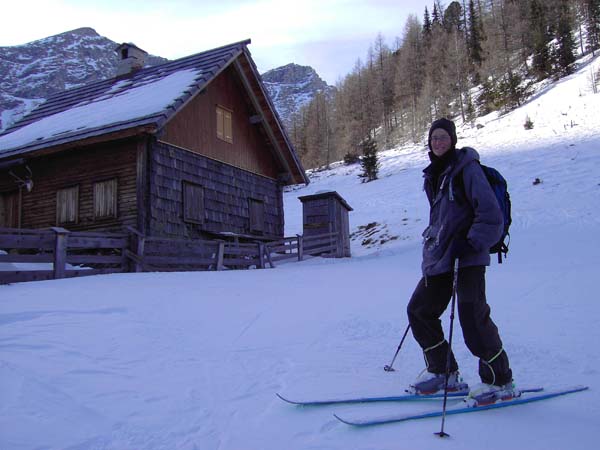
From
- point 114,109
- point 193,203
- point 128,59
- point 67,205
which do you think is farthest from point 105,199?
point 128,59

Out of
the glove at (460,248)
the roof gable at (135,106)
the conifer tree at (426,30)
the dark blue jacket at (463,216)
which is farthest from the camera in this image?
the conifer tree at (426,30)

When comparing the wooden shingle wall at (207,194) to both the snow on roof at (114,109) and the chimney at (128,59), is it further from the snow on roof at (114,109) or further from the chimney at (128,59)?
the chimney at (128,59)

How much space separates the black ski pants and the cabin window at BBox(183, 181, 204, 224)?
11.8 metres

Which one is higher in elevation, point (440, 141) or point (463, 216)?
point (440, 141)

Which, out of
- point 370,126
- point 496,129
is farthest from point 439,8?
point 496,129

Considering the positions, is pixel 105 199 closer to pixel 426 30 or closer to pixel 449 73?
pixel 449 73

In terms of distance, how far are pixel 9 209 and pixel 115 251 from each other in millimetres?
5437

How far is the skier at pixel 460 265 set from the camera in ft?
10.6

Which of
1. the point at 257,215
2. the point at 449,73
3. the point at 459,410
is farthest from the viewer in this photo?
the point at 449,73

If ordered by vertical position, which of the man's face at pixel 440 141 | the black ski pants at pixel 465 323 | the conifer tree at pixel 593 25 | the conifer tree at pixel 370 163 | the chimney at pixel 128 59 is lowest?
the black ski pants at pixel 465 323

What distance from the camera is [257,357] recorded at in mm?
4594

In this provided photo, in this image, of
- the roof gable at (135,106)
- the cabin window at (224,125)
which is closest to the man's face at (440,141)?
the roof gable at (135,106)

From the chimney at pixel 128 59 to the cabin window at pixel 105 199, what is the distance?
7647 mm

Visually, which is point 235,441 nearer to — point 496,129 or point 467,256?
point 467,256
